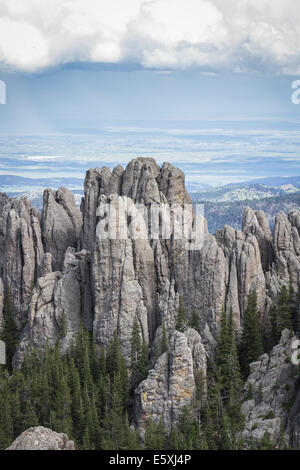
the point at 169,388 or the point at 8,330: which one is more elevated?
the point at 8,330

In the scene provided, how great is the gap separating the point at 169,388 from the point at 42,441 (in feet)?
A: 44.2

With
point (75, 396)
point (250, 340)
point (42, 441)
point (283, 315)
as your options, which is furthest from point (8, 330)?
point (283, 315)

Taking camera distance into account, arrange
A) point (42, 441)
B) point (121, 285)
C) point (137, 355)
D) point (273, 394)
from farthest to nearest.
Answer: point (121, 285)
point (137, 355)
point (273, 394)
point (42, 441)

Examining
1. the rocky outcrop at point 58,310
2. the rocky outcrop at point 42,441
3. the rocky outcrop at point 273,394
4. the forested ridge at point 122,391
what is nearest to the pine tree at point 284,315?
the forested ridge at point 122,391

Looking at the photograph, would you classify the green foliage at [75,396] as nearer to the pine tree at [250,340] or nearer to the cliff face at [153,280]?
the cliff face at [153,280]

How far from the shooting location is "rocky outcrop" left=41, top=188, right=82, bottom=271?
88.4 m

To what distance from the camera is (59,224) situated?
89688mm

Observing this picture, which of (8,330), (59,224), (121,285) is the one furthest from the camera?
(59,224)

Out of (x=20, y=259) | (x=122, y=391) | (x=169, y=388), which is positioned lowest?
(x=122, y=391)

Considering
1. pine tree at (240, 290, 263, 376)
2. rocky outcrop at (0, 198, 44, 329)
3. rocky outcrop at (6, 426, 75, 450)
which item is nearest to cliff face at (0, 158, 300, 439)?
pine tree at (240, 290, 263, 376)

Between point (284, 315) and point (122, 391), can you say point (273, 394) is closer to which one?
point (284, 315)

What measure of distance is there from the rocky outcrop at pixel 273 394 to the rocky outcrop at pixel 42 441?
633 inches

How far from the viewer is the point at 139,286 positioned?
72062 mm

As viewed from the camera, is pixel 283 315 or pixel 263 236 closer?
pixel 283 315
